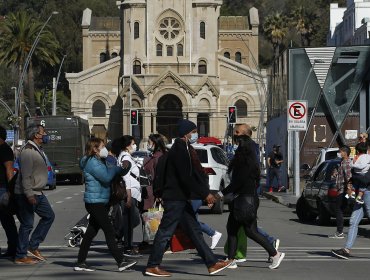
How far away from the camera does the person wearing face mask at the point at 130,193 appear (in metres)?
16.3

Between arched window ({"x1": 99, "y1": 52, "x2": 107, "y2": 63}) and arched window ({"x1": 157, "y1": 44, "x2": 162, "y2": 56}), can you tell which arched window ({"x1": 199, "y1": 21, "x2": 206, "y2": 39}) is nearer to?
arched window ({"x1": 157, "y1": 44, "x2": 162, "y2": 56})

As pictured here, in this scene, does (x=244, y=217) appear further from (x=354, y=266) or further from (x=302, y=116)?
(x=302, y=116)

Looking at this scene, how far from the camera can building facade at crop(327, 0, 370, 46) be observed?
278 feet

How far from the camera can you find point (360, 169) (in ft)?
54.4

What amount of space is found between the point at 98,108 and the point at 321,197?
8714 centimetres

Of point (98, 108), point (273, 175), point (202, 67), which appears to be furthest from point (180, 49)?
point (273, 175)

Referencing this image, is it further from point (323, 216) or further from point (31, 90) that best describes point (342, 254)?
point (31, 90)

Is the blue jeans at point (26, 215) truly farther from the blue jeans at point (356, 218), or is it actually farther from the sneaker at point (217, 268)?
the blue jeans at point (356, 218)

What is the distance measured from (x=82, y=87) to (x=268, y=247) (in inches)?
3716

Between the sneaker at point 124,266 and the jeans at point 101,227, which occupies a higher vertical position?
the jeans at point 101,227

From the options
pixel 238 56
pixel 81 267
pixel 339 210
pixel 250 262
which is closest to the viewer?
pixel 81 267

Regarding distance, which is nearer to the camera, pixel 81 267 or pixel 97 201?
pixel 97 201

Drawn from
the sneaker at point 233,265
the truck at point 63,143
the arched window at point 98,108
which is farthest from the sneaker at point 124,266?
the arched window at point 98,108

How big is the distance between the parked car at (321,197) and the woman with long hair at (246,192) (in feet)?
22.8
